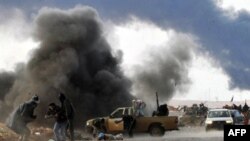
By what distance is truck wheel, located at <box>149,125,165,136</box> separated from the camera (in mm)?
29297

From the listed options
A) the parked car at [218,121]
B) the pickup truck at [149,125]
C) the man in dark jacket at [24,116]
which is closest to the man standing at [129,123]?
the pickup truck at [149,125]

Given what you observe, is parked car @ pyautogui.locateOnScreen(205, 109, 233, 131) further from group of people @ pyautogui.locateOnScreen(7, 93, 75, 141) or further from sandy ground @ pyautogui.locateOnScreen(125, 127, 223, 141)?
group of people @ pyautogui.locateOnScreen(7, 93, 75, 141)

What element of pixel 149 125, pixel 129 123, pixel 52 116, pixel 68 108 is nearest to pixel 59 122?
pixel 52 116

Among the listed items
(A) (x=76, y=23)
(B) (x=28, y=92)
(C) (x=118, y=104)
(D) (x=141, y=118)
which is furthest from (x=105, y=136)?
(A) (x=76, y=23)

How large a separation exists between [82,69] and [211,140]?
34548mm

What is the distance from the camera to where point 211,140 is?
2206 centimetres

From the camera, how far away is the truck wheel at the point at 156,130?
2930 centimetres

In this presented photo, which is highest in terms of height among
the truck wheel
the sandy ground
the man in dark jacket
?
the man in dark jacket

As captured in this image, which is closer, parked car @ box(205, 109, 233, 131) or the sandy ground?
the sandy ground

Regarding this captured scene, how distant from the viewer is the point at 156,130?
29.4 meters

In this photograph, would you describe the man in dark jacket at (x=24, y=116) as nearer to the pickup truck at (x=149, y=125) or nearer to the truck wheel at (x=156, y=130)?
the pickup truck at (x=149, y=125)

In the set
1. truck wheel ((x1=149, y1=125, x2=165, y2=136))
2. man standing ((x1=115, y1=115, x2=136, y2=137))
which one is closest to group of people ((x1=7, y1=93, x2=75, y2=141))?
man standing ((x1=115, y1=115, x2=136, y2=137))

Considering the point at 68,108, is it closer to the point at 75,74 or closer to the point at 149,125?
the point at 149,125

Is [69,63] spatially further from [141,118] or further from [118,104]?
[141,118]
